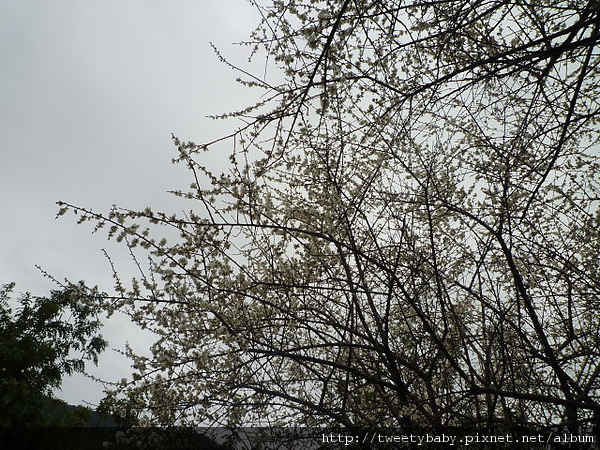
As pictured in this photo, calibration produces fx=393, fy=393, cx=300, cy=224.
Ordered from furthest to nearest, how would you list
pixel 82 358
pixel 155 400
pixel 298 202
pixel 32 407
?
pixel 82 358
pixel 298 202
pixel 155 400
pixel 32 407

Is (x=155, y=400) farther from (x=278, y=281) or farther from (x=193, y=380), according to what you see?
(x=278, y=281)

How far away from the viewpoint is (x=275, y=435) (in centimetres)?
338

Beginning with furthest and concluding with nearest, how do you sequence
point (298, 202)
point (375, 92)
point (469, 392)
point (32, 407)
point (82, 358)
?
1. point (82, 358)
2. point (298, 202)
3. point (375, 92)
4. point (469, 392)
5. point (32, 407)

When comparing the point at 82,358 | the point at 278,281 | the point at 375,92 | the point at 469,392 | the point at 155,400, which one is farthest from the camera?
the point at 82,358

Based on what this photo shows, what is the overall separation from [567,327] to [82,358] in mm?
11818

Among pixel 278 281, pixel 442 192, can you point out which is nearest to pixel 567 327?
pixel 442 192

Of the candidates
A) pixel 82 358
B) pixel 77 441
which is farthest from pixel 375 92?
pixel 82 358

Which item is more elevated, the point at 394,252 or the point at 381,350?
the point at 394,252

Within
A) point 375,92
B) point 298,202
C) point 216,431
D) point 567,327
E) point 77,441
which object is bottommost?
point 77,441

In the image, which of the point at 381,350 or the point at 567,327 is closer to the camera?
the point at 381,350

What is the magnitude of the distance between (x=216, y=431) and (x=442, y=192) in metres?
2.94

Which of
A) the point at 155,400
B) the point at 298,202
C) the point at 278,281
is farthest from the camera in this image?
the point at 298,202

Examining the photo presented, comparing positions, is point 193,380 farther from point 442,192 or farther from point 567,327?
point 567,327

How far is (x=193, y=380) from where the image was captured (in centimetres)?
303
